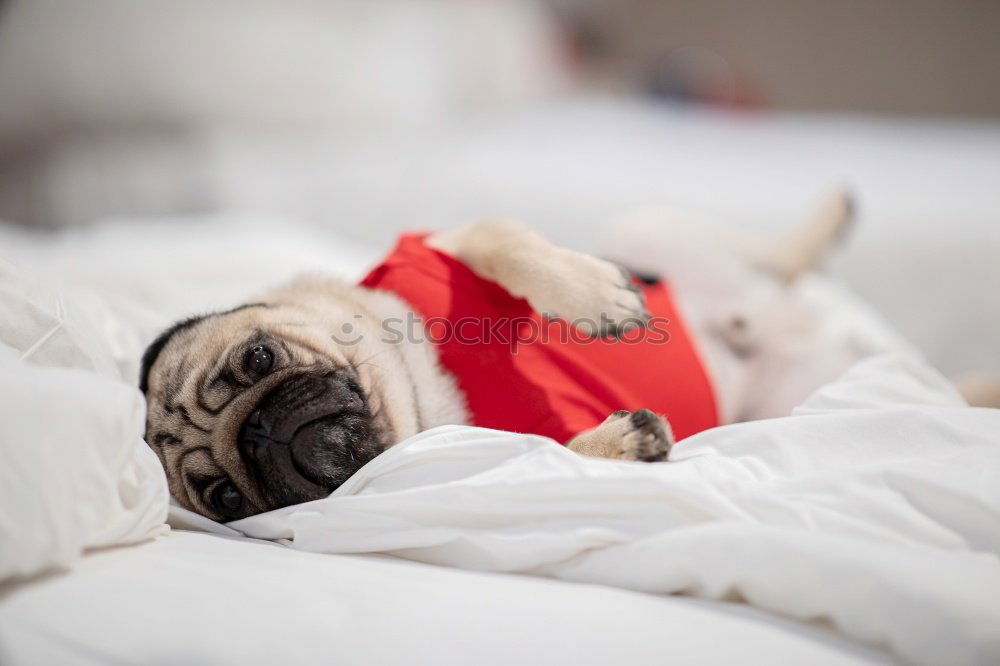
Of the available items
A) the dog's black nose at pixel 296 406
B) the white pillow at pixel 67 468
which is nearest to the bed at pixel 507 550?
the white pillow at pixel 67 468

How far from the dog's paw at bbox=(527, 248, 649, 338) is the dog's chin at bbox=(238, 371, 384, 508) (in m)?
0.33

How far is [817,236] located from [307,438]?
133cm

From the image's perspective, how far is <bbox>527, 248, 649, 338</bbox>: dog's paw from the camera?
113 cm

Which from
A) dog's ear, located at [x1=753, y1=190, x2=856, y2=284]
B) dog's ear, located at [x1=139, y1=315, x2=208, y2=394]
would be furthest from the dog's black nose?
dog's ear, located at [x1=753, y1=190, x2=856, y2=284]

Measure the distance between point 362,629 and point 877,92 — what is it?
5.42 meters

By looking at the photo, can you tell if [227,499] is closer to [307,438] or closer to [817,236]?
[307,438]

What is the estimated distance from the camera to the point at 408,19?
3.93m

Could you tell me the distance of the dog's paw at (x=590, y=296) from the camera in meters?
1.13

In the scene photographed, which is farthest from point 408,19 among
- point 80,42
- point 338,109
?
point 80,42

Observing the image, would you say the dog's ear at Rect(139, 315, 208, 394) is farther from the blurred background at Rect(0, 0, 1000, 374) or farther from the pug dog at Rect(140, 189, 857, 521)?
the blurred background at Rect(0, 0, 1000, 374)

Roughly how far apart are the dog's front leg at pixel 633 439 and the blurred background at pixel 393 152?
4.11 ft

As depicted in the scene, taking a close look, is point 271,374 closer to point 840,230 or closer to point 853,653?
point 853,653

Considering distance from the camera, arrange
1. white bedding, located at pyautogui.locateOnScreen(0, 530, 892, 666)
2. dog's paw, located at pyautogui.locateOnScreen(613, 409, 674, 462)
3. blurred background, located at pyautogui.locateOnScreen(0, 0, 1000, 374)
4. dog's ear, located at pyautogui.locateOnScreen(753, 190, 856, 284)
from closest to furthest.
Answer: white bedding, located at pyautogui.locateOnScreen(0, 530, 892, 666), dog's paw, located at pyautogui.locateOnScreen(613, 409, 674, 462), dog's ear, located at pyautogui.locateOnScreen(753, 190, 856, 284), blurred background, located at pyautogui.locateOnScreen(0, 0, 1000, 374)

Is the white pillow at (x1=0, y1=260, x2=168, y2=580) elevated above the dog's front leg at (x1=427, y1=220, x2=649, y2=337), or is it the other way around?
the dog's front leg at (x1=427, y1=220, x2=649, y2=337)
